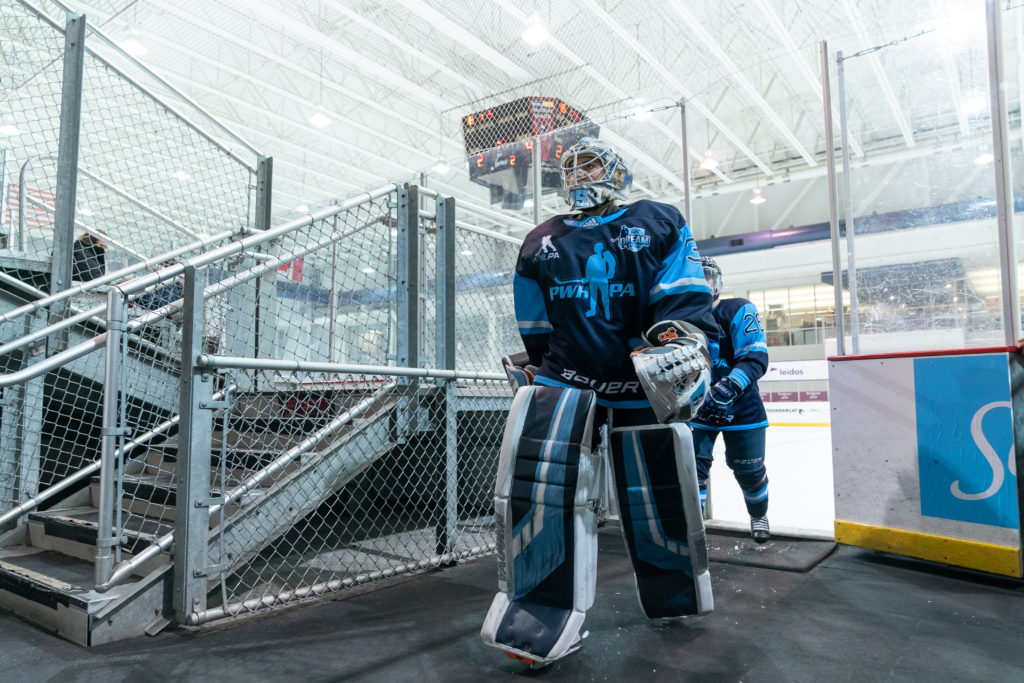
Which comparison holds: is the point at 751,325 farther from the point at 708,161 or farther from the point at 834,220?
the point at 708,161

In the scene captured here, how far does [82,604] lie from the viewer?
2.04 m

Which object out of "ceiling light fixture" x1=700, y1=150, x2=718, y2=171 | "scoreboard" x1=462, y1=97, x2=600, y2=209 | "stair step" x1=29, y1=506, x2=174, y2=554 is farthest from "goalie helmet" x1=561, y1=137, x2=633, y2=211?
"ceiling light fixture" x1=700, y1=150, x2=718, y2=171

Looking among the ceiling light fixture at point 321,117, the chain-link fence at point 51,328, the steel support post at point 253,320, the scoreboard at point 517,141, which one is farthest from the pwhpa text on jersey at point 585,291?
the ceiling light fixture at point 321,117

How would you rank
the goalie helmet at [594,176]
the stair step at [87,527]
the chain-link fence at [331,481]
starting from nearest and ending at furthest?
the goalie helmet at [594,176]
the chain-link fence at [331,481]
the stair step at [87,527]

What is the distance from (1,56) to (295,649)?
3964mm

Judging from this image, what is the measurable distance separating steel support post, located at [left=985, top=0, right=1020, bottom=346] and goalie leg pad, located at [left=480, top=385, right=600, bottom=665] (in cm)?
228

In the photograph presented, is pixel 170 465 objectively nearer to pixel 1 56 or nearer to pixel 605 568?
pixel 605 568

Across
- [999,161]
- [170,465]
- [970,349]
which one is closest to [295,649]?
[170,465]

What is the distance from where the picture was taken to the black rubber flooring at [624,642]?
178 cm

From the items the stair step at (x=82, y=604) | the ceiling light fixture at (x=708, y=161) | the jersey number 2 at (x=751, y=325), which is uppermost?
the ceiling light fixture at (x=708, y=161)

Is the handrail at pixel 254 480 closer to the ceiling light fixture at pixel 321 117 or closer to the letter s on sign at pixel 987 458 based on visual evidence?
the letter s on sign at pixel 987 458

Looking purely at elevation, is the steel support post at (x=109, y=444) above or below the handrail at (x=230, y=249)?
below

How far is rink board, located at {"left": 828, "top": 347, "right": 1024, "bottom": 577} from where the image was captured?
278 cm

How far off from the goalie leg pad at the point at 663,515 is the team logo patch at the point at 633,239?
54 cm
